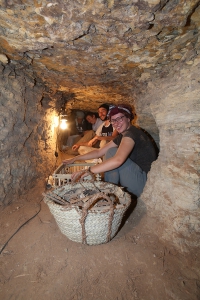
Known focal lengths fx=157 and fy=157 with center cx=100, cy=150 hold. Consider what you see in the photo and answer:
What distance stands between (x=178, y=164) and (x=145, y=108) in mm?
1358

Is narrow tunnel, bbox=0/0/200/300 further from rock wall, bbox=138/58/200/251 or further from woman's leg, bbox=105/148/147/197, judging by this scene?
woman's leg, bbox=105/148/147/197

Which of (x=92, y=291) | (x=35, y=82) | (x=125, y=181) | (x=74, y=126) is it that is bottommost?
(x=92, y=291)

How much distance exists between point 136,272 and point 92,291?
453 mm

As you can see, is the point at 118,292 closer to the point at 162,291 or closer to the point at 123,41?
the point at 162,291

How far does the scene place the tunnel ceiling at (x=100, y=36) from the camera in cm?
129

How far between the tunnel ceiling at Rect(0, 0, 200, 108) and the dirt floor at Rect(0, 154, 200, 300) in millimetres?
2224

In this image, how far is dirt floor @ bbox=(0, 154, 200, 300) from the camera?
1354 millimetres

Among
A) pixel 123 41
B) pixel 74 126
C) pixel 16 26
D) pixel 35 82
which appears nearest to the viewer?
pixel 16 26

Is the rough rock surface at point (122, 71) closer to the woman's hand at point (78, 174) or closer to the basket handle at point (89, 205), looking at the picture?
the basket handle at point (89, 205)

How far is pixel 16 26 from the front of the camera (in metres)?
1.52

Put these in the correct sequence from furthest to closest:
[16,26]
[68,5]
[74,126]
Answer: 1. [74,126]
2. [16,26]
3. [68,5]

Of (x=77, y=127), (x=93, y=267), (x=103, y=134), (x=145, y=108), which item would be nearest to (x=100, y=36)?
(x=145, y=108)

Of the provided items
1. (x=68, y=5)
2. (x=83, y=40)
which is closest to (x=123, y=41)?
(x=83, y=40)

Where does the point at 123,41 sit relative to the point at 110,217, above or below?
above
